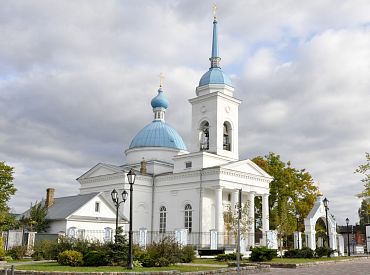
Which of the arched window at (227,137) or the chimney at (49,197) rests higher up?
the arched window at (227,137)

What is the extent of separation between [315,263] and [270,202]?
81.0 feet

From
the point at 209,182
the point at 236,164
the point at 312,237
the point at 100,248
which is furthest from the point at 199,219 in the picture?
the point at 100,248

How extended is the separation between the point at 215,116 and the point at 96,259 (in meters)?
23.9

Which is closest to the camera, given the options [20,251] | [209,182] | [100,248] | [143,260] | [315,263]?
[143,260]

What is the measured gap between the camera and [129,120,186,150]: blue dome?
49.5 meters

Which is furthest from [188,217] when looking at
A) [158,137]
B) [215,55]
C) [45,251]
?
[45,251]

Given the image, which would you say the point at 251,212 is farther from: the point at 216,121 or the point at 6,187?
the point at 6,187

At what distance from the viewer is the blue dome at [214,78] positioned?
4475cm

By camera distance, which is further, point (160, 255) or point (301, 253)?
point (301, 253)

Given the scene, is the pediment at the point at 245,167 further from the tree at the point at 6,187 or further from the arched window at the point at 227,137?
the tree at the point at 6,187

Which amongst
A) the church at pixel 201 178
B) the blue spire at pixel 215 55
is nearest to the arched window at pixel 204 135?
the church at pixel 201 178

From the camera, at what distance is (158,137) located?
164ft

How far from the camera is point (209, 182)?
39.8 m

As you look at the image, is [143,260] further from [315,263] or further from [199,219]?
[199,219]
